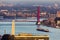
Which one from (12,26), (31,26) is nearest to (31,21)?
(31,26)

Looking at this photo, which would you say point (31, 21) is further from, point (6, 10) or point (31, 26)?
point (6, 10)

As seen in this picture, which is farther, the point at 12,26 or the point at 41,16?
the point at 41,16

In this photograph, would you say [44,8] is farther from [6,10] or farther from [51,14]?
[6,10]

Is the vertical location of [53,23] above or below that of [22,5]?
below

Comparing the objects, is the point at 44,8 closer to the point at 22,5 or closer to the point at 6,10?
the point at 22,5

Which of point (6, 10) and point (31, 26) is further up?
point (6, 10)

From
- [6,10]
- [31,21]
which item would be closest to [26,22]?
[31,21]

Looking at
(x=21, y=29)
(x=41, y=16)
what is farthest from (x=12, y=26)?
(x=41, y=16)
